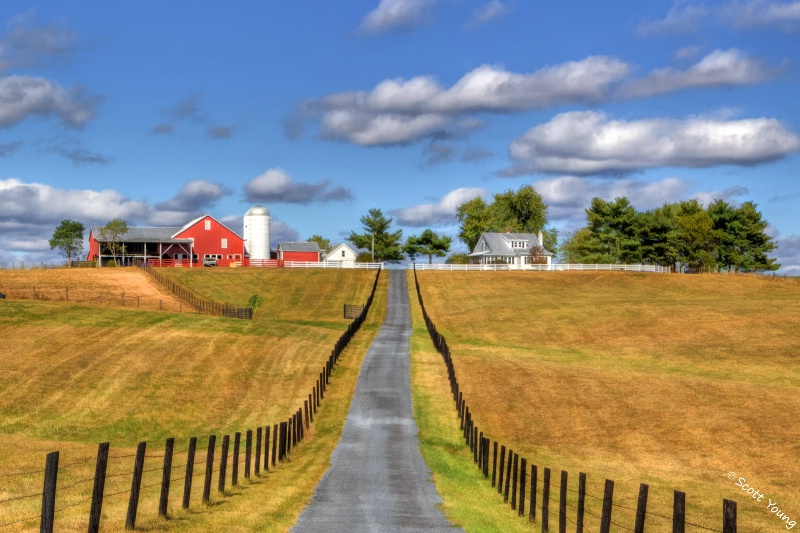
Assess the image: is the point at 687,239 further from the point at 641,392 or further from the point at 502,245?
the point at 641,392

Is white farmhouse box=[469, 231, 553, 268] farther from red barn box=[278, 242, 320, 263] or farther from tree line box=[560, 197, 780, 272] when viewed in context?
red barn box=[278, 242, 320, 263]

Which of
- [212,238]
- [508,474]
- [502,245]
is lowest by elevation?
[508,474]

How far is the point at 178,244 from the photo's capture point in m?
151

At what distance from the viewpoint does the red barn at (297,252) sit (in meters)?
167

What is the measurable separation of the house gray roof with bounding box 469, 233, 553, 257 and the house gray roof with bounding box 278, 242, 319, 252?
33.6 m

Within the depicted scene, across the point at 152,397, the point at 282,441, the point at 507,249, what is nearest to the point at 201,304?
the point at 152,397

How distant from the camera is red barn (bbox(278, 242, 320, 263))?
166625 millimetres

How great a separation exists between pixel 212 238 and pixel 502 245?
57.2 meters

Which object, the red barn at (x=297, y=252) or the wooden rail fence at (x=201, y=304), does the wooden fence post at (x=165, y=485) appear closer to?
the wooden rail fence at (x=201, y=304)

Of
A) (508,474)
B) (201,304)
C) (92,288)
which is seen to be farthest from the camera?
(92,288)

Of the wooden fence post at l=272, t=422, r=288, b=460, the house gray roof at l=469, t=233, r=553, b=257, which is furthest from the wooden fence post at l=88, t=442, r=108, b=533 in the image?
the house gray roof at l=469, t=233, r=553, b=257

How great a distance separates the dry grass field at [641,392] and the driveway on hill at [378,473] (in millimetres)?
892

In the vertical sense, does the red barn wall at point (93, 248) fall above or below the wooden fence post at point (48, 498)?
above

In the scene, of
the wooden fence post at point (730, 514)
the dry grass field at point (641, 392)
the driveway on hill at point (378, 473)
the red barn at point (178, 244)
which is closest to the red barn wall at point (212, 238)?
the red barn at point (178, 244)
